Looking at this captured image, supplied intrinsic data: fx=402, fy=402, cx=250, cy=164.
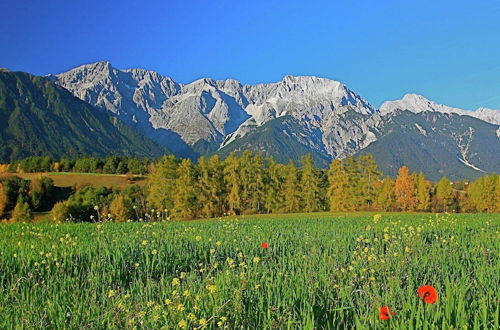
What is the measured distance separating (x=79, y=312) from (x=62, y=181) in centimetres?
12562

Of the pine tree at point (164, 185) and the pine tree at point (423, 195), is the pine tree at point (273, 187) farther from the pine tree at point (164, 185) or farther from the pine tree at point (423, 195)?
the pine tree at point (423, 195)

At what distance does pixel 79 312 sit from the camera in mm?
4406

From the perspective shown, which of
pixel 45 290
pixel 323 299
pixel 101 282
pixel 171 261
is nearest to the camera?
pixel 323 299

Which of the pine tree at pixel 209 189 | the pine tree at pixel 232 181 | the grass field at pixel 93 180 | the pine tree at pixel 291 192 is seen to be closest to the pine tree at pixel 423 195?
the pine tree at pixel 291 192

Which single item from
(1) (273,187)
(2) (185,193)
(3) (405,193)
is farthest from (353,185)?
(2) (185,193)

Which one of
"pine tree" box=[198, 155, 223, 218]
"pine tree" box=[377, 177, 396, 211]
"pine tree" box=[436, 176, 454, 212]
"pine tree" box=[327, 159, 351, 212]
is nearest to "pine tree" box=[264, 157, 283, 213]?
"pine tree" box=[198, 155, 223, 218]

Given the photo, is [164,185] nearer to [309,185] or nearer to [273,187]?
[273,187]

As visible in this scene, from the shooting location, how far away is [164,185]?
64.1m

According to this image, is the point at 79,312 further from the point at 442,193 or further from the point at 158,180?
the point at 442,193

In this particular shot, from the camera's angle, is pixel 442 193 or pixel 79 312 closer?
pixel 79 312

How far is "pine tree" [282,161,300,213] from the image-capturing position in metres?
71.4

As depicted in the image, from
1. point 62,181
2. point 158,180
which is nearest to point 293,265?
point 158,180

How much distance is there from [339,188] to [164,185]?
2885cm

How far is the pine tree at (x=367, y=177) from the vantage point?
67.9 meters
